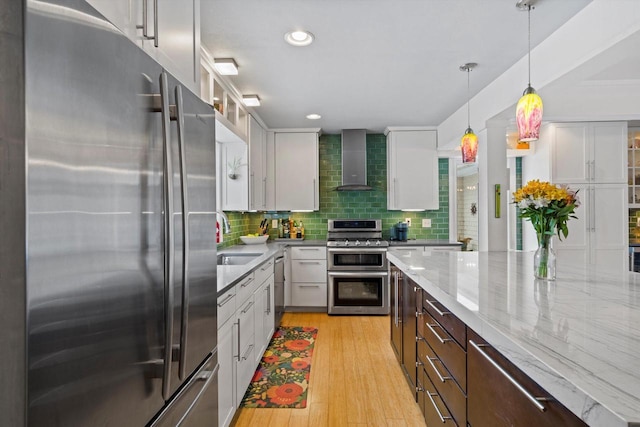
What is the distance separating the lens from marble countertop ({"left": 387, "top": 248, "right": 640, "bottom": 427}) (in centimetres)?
72

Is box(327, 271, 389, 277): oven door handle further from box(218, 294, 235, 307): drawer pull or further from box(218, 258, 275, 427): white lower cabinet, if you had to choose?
box(218, 294, 235, 307): drawer pull

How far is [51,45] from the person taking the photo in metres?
0.59

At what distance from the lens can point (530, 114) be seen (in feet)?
6.59

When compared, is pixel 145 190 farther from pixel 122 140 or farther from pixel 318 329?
pixel 318 329

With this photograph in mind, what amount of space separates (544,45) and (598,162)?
91.8 inches

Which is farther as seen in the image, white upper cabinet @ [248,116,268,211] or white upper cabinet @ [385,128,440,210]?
white upper cabinet @ [385,128,440,210]

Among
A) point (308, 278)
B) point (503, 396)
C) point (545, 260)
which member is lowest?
point (308, 278)

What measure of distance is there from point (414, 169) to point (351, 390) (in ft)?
9.99

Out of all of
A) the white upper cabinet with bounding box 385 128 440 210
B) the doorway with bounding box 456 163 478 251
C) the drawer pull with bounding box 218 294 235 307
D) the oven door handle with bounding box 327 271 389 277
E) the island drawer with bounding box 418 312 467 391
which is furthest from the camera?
the doorway with bounding box 456 163 478 251

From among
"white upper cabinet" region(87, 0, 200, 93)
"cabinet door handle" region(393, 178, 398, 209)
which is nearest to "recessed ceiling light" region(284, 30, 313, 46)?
"white upper cabinet" region(87, 0, 200, 93)

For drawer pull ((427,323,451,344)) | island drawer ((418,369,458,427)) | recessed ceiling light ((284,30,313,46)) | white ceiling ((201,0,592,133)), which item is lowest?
island drawer ((418,369,458,427))

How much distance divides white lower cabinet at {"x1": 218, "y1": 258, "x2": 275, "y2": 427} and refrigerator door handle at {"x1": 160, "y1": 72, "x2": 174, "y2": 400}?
2.61 ft

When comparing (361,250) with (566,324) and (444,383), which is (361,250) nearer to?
(444,383)

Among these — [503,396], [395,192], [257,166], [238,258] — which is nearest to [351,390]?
[238,258]
